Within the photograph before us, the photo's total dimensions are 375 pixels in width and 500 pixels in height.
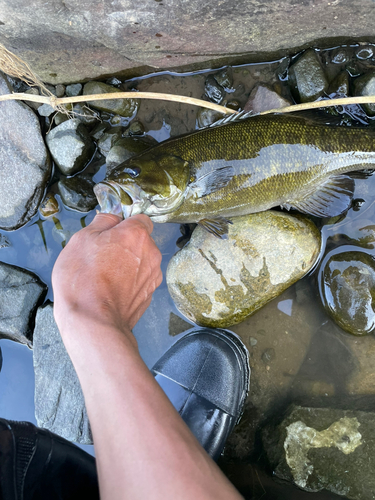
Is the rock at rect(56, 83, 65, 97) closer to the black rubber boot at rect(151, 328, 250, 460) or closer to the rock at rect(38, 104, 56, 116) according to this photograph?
the rock at rect(38, 104, 56, 116)

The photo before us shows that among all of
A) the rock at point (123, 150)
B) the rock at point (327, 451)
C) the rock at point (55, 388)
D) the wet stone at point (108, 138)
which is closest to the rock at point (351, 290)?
the rock at point (327, 451)

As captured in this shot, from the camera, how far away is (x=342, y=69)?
3174 mm

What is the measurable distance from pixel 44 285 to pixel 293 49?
349cm

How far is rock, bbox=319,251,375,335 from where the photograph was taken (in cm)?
304

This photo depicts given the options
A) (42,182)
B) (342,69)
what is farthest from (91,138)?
(342,69)

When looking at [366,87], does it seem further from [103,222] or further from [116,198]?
[103,222]

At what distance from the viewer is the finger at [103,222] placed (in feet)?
7.24

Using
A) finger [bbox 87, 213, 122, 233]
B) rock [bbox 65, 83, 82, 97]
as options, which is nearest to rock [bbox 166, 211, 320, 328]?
finger [bbox 87, 213, 122, 233]

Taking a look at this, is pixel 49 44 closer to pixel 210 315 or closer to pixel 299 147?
pixel 299 147

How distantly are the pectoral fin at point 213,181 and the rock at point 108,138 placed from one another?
114 cm

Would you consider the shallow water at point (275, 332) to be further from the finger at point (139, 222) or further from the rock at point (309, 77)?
the finger at point (139, 222)

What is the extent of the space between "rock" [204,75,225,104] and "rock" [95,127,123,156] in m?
0.98

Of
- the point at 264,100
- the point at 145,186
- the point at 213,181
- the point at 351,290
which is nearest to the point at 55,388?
the point at 145,186

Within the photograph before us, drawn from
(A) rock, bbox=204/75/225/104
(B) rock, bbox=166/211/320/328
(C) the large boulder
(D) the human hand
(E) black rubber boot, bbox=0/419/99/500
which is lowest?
(E) black rubber boot, bbox=0/419/99/500
